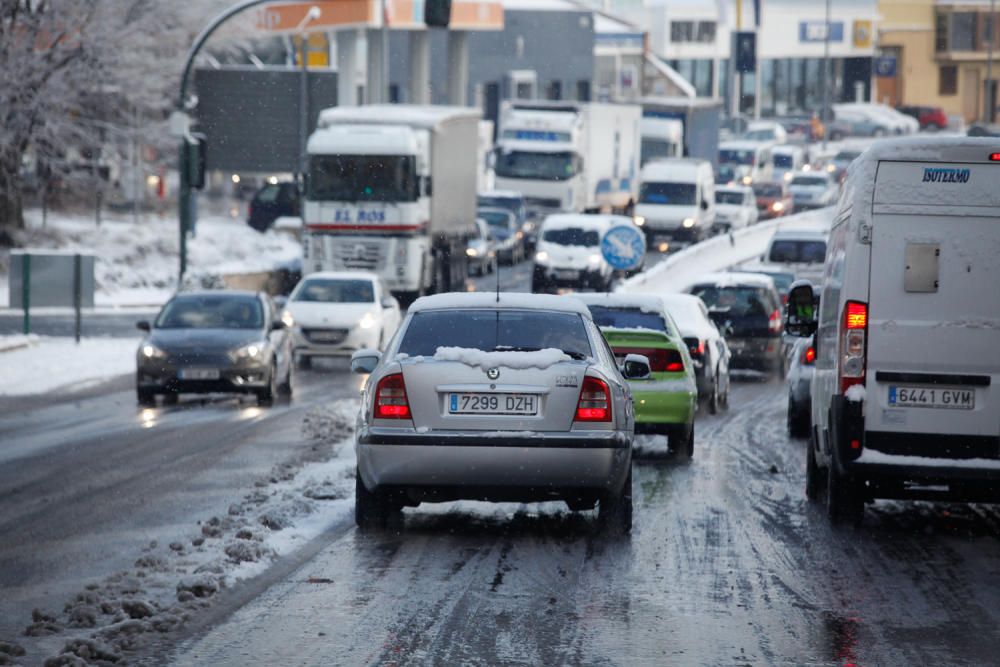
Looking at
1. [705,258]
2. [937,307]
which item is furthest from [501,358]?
[705,258]

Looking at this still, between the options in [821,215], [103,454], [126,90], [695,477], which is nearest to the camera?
[695,477]

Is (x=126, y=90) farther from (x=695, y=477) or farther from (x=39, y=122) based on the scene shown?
(x=695, y=477)

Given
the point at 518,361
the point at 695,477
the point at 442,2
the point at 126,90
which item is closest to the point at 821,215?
the point at 126,90

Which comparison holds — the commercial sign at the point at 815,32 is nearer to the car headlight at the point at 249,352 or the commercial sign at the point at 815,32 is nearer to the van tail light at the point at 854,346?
the car headlight at the point at 249,352

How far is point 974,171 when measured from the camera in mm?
12289

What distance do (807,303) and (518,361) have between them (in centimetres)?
349

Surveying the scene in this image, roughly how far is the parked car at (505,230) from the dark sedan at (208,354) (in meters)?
30.2

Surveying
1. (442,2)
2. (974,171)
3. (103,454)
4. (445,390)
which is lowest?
(103,454)

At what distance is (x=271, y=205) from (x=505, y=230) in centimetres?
857

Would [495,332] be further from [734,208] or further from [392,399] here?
[734,208]

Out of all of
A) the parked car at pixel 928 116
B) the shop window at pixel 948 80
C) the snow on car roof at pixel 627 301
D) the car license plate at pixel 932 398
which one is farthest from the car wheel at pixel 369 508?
the shop window at pixel 948 80

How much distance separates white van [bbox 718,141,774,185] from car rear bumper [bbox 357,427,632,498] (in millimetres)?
A: 68781

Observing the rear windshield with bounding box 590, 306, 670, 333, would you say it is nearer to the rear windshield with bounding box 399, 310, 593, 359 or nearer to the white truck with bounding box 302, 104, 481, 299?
the rear windshield with bounding box 399, 310, 593, 359

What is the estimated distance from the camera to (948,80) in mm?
128375
